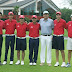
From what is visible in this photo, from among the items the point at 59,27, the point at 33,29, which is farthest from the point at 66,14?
the point at 59,27

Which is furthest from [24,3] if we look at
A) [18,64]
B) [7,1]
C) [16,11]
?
[18,64]

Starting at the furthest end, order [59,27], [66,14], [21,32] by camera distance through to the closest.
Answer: [66,14] < [21,32] < [59,27]

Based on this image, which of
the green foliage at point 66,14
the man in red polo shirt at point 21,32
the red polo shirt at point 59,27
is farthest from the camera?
the green foliage at point 66,14

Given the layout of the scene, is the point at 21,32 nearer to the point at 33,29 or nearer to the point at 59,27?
the point at 33,29

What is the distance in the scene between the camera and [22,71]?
9.73m

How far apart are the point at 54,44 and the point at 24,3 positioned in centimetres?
4769

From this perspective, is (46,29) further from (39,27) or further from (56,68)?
(56,68)

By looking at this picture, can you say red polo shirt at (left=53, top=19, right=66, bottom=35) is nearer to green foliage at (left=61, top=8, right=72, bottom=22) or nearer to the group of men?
the group of men

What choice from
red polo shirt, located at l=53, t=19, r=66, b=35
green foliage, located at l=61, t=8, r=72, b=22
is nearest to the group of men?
red polo shirt, located at l=53, t=19, r=66, b=35

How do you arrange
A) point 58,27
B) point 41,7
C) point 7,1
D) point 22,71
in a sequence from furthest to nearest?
point 7,1 < point 41,7 < point 58,27 < point 22,71

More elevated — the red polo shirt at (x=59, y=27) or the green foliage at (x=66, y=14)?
the green foliage at (x=66, y=14)

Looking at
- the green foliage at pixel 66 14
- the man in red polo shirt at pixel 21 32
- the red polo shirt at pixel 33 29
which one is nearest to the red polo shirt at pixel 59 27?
the red polo shirt at pixel 33 29

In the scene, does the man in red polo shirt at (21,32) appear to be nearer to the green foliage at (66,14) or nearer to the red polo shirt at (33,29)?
the red polo shirt at (33,29)

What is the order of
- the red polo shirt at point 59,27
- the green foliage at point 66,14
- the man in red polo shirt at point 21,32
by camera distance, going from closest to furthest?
the red polo shirt at point 59,27 < the man in red polo shirt at point 21,32 < the green foliage at point 66,14
